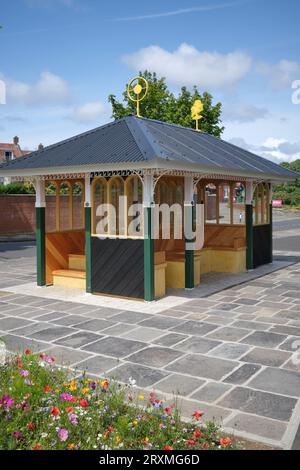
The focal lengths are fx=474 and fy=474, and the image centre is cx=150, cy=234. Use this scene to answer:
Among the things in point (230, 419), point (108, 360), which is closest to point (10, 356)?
point (108, 360)

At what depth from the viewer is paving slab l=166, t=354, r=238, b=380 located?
228 inches

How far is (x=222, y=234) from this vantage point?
14.5 metres

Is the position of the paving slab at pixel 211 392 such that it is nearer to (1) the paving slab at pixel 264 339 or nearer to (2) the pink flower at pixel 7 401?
(1) the paving slab at pixel 264 339

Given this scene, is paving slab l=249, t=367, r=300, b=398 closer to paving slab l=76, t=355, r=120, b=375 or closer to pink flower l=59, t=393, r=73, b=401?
paving slab l=76, t=355, r=120, b=375

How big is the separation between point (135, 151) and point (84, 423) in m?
6.22

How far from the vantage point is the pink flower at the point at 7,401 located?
13.0 ft

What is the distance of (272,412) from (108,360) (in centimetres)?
234

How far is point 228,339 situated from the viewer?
281 inches

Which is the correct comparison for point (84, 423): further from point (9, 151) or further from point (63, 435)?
point (9, 151)

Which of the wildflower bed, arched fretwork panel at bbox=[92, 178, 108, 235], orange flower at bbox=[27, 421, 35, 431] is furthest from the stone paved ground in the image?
arched fretwork panel at bbox=[92, 178, 108, 235]

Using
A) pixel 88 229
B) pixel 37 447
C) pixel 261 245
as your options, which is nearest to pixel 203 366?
pixel 37 447

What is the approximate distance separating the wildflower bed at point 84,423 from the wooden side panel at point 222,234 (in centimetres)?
1001

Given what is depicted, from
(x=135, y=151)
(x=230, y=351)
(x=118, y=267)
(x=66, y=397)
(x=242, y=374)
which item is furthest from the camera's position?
(x=118, y=267)

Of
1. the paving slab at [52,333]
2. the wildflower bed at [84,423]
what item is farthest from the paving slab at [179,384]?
the paving slab at [52,333]
